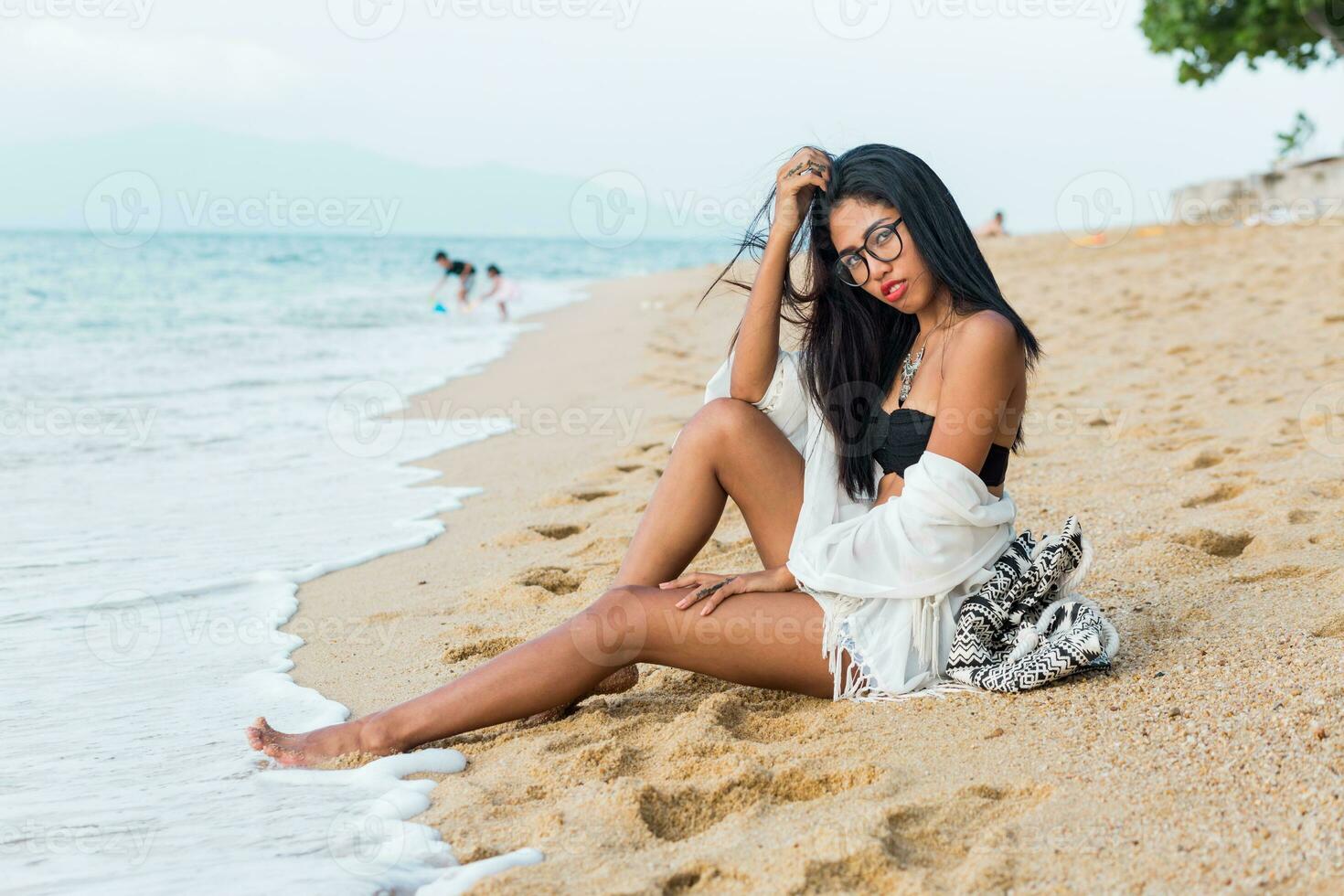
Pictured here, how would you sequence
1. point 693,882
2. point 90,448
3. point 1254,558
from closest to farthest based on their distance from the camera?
point 693,882 → point 1254,558 → point 90,448

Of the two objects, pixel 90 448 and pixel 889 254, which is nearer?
pixel 889 254

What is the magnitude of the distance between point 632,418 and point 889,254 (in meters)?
3.99

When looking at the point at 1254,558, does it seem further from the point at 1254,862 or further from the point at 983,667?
the point at 1254,862

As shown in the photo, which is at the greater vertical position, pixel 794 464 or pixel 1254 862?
pixel 794 464

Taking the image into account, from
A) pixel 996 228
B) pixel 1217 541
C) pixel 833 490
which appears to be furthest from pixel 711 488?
pixel 996 228

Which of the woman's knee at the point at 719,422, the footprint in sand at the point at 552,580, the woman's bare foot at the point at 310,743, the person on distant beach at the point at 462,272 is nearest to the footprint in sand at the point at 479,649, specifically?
the footprint in sand at the point at 552,580

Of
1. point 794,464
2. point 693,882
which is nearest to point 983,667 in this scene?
point 794,464

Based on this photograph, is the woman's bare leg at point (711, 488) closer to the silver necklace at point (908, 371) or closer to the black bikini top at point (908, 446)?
the black bikini top at point (908, 446)

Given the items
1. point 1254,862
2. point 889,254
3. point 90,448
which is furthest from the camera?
point 90,448

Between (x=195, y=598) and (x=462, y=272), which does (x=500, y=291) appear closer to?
(x=462, y=272)

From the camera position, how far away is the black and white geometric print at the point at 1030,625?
2.45m

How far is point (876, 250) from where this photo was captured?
2.66m

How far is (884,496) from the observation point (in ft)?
8.97

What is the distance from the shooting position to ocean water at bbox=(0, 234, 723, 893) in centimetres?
213
